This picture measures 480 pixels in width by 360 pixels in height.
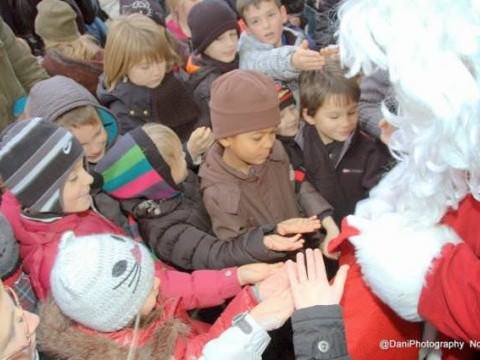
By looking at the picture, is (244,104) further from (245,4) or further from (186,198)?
(245,4)

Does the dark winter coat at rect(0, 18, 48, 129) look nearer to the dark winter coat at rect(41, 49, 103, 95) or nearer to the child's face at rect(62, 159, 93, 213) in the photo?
the dark winter coat at rect(41, 49, 103, 95)

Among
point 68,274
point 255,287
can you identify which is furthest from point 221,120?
point 68,274

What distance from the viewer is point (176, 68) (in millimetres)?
3121

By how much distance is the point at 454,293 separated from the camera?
115cm

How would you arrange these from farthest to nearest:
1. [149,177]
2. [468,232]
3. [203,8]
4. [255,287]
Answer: [203,8] < [149,177] < [255,287] < [468,232]

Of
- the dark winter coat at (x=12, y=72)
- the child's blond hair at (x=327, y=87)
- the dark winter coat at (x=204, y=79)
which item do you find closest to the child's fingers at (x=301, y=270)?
the child's blond hair at (x=327, y=87)

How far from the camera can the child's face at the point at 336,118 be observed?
2.35 meters

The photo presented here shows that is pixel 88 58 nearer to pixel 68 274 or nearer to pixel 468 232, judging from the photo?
pixel 68 274

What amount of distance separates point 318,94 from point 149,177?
86 cm

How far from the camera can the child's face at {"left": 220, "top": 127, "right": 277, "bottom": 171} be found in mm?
2098

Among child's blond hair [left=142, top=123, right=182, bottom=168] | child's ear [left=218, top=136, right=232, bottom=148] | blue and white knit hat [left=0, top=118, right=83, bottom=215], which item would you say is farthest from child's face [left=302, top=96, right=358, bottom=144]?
blue and white knit hat [left=0, top=118, right=83, bottom=215]

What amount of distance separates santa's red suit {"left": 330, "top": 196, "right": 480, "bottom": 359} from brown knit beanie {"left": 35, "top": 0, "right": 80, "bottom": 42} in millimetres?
2638

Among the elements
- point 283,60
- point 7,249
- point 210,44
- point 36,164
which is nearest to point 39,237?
point 7,249

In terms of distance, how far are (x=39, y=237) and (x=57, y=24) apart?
2.03 metres
